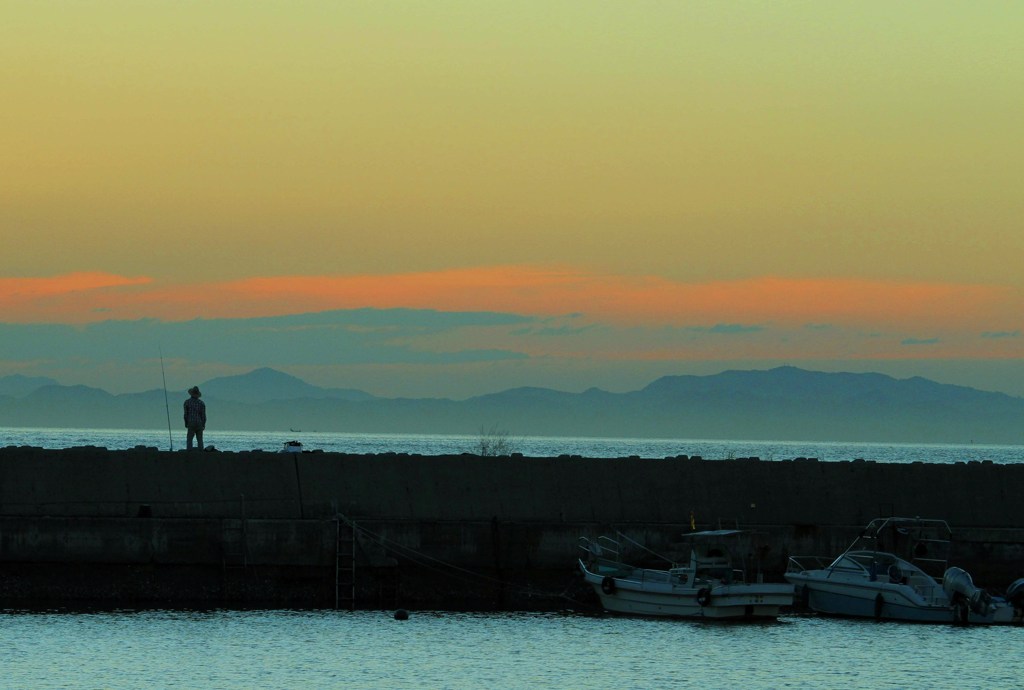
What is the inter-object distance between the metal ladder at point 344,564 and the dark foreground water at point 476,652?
0.46m

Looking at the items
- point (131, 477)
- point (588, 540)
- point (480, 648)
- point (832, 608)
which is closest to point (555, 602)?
point (588, 540)

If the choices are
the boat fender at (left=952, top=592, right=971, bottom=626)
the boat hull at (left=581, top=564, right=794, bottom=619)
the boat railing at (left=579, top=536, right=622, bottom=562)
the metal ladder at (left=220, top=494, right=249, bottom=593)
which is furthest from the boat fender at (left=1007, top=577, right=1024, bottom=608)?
the metal ladder at (left=220, top=494, right=249, bottom=593)

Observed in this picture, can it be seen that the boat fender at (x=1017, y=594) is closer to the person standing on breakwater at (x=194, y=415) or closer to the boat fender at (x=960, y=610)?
the boat fender at (x=960, y=610)

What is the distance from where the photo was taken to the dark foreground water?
111 feet

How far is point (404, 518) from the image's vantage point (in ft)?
135

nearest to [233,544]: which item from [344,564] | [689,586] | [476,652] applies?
[344,564]

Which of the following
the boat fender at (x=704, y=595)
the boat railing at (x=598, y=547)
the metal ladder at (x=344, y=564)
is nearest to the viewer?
the metal ladder at (x=344, y=564)

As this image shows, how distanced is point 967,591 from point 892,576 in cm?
196

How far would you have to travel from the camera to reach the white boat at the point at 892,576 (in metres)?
42.1

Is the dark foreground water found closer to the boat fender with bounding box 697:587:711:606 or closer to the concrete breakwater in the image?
the boat fender with bounding box 697:587:711:606

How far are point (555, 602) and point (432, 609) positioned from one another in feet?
9.91

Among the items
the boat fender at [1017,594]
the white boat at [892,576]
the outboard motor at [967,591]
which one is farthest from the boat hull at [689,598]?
the boat fender at [1017,594]

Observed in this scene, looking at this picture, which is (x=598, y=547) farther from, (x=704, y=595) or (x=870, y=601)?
(x=870, y=601)

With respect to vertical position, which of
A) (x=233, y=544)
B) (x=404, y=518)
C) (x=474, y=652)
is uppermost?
(x=404, y=518)
